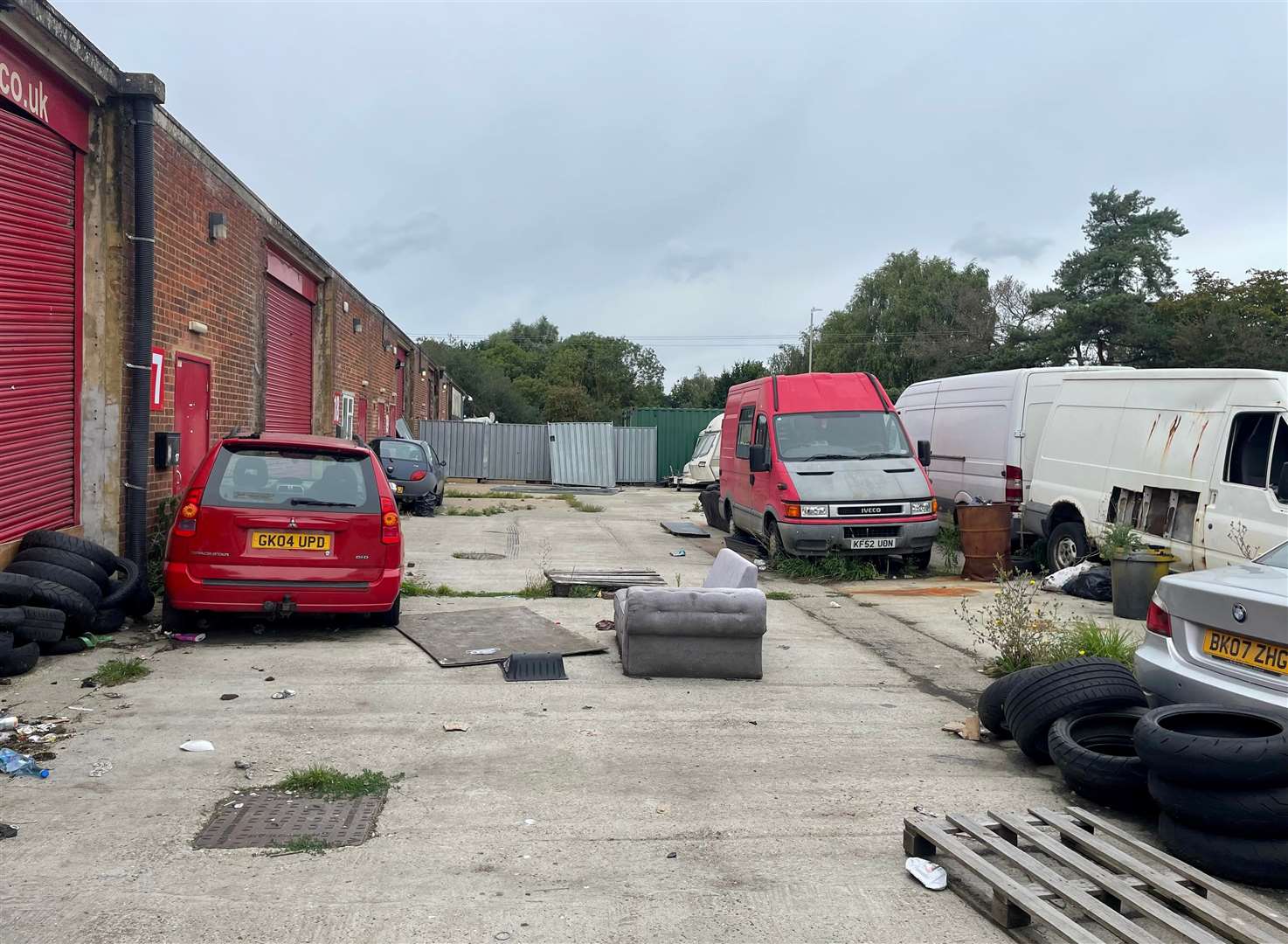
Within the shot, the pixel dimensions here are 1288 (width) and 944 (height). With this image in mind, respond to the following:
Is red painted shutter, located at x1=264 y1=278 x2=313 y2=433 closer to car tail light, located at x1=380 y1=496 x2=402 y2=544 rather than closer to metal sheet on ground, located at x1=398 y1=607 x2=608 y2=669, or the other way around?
metal sheet on ground, located at x1=398 y1=607 x2=608 y2=669

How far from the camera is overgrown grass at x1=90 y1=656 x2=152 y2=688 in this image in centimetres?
622

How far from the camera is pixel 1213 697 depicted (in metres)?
4.50

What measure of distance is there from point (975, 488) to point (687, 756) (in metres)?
10.7

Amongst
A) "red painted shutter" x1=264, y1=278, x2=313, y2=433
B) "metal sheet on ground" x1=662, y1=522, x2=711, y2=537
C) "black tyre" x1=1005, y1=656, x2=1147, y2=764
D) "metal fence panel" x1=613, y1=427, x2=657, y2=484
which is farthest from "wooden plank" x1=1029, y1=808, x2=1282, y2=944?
"metal fence panel" x1=613, y1=427, x2=657, y2=484

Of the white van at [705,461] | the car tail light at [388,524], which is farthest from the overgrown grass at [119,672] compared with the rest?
the white van at [705,461]

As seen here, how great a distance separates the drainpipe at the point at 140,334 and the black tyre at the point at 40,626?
2.41m

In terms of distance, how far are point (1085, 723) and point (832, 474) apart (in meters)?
7.25

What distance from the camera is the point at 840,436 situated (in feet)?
41.9

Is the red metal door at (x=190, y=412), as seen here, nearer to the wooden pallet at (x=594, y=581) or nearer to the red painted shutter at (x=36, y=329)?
the red painted shutter at (x=36, y=329)

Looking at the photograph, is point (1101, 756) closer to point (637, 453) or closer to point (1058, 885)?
point (1058, 885)

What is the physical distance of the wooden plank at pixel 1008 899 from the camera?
315 centimetres

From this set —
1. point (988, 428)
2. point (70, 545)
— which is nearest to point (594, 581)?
point (70, 545)

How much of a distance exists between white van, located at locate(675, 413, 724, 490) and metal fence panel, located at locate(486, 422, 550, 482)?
508 centimetres

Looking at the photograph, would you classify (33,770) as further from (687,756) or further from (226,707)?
(687,756)
